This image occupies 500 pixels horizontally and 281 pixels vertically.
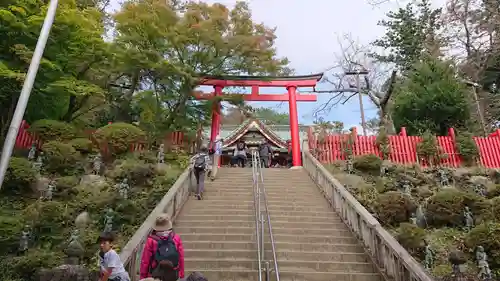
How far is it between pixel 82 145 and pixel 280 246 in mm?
8287

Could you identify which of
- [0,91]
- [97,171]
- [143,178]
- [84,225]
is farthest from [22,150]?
[84,225]

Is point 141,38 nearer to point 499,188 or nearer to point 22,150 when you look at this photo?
point 22,150

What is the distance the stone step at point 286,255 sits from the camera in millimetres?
7062

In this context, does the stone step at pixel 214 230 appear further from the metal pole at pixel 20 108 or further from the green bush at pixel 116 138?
the green bush at pixel 116 138

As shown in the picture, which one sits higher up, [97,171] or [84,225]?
[97,171]

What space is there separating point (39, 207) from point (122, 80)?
37.7 ft

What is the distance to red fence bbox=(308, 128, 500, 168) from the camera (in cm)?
1473

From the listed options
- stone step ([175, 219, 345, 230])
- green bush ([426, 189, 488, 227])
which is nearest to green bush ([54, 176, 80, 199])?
stone step ([175, 219, 345, 230])

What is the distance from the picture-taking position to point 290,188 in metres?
11.8

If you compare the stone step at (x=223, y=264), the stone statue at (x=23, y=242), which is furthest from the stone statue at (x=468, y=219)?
the stone statue at (x=23, y=242)

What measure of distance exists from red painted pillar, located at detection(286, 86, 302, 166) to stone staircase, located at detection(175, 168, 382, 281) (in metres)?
4.91

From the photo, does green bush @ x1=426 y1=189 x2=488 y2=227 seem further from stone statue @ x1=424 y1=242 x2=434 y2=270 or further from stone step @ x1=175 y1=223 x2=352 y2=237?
stone step @ x1=175 y1=223 x2=352 y2=237

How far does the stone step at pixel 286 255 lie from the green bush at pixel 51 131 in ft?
26.0

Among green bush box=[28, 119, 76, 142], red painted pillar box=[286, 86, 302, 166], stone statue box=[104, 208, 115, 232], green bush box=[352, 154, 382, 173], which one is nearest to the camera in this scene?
stone statue box=[104, 208, 115, 232]
